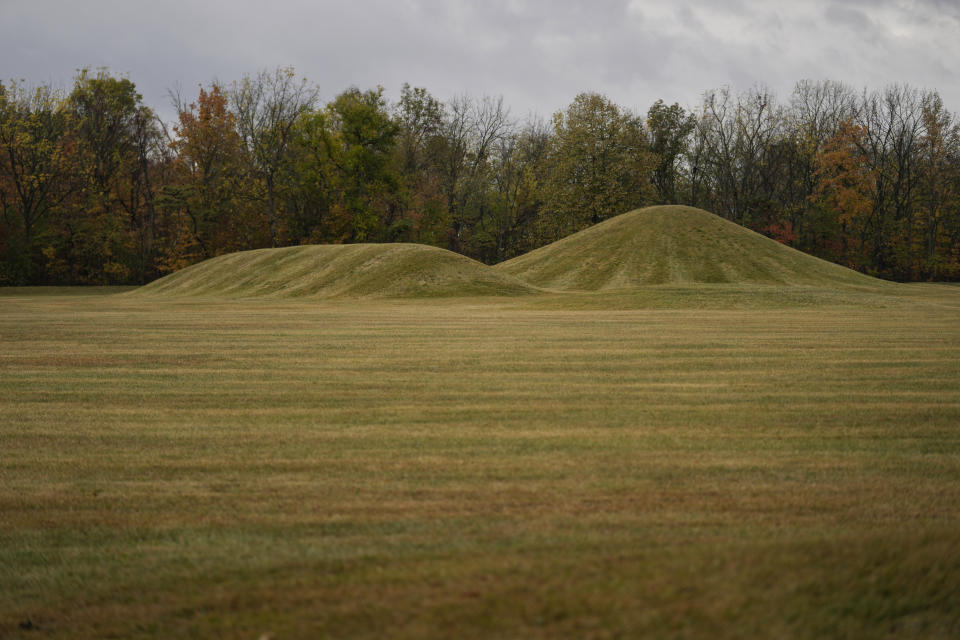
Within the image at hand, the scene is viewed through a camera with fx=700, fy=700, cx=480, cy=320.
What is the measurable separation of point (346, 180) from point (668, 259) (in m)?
29.6

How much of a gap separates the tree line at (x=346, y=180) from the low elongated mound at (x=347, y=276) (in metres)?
15.1

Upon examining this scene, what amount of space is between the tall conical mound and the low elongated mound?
797 centimetres

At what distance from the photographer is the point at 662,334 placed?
15.6 metres

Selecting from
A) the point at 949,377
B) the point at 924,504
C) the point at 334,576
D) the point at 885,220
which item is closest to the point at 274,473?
the point at 334,576

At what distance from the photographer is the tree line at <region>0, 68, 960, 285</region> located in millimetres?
55688

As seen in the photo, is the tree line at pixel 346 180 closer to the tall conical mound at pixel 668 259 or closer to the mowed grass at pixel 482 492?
the tall conical mound at pixel 668 259

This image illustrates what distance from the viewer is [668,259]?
45500mm

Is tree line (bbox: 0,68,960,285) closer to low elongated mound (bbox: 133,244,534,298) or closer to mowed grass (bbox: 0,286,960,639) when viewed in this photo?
low elongated mound (bbox: 133,244,534,298)

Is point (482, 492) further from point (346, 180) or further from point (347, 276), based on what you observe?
point (346, 180)

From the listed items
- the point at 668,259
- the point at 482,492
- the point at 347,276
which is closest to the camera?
the point at 482,492

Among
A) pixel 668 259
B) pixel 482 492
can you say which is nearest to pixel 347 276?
pixel 668 259

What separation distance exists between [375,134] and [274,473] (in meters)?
56.9

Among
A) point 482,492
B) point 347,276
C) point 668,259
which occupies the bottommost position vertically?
point 482,492

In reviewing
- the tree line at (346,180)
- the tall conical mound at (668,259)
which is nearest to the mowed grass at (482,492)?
the tall conical mound at (668,259)
